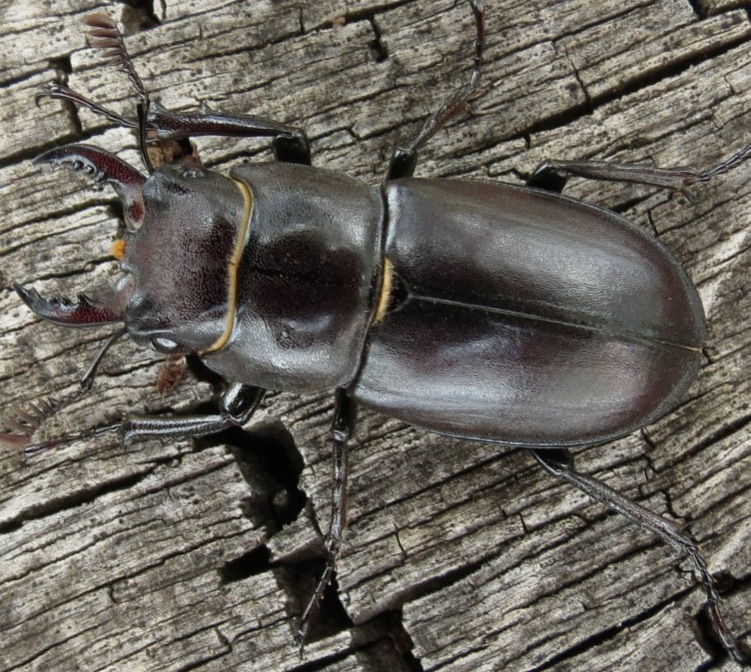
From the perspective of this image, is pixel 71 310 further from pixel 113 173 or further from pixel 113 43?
pixel 113 43

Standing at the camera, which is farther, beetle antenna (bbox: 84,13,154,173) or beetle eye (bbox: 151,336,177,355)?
beetle antenna (bbox: 84,13,154,173)

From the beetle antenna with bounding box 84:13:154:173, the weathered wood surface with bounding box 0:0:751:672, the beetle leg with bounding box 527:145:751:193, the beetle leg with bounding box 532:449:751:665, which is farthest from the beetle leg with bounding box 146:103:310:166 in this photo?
the beetle leg with bounding box 532:449:751:665

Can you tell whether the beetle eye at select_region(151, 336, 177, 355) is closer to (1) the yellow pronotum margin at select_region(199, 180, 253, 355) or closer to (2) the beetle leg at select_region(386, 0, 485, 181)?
(1) the yellow pronotum margin at select_region(199, 180, 253, 355)

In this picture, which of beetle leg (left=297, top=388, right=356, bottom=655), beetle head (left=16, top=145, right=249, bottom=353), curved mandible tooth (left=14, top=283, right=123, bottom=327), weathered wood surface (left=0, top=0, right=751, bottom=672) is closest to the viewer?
beetle head (left=16, top=145, right=249, bottom=353)

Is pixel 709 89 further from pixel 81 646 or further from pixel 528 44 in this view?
pixel 81 646

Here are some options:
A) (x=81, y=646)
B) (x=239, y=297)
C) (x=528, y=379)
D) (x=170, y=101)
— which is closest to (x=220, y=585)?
(x=81, y=646)

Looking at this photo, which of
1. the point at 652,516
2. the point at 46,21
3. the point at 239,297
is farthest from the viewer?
the point at 46,21
